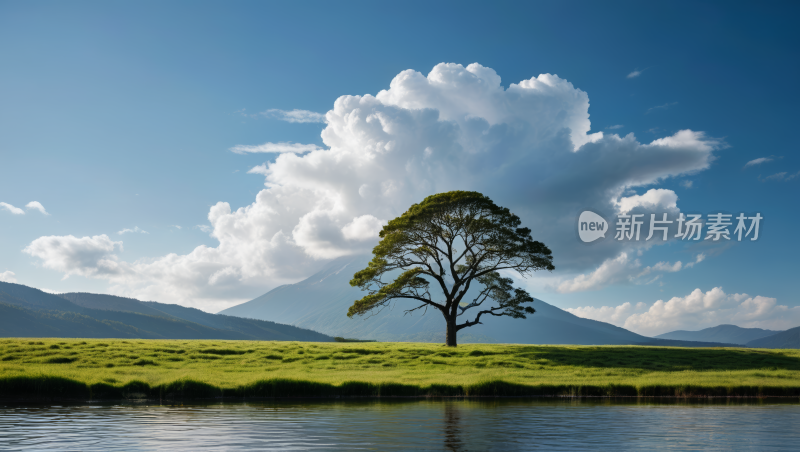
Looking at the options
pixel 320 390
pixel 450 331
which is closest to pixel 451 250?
pixel 450 331

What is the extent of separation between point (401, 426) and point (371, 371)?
2199cm

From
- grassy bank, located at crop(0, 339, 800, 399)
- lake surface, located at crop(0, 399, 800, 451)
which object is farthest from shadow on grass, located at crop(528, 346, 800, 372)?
lake surface, located at crop(0, 399, 800, 451)

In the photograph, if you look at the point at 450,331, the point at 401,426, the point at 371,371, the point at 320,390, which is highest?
the point at 450,331

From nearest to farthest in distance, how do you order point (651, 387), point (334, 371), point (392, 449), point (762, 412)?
point (392, 449) < point (762, 412) < point (651, 387) < point (334, 371)

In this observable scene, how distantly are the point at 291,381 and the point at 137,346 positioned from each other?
27449 mm

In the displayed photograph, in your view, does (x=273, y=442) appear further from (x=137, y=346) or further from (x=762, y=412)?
(x=137, y=346)

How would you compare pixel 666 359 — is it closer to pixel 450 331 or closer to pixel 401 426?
pixel 450 331

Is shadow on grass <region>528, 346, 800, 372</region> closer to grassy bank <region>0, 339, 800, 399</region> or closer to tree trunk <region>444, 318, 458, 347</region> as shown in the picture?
grassy bank <region>0, 339, 800, 399</region>

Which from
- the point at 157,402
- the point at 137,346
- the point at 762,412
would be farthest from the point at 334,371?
the point at 762,412

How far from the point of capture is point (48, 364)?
40.2 meters

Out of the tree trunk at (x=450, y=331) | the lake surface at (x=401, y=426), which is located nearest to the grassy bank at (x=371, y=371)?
the lake surface at (x=401, y=426)

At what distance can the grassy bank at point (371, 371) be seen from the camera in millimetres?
31047

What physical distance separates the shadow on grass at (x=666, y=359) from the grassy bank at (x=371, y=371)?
10cm

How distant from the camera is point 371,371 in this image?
133 ft
